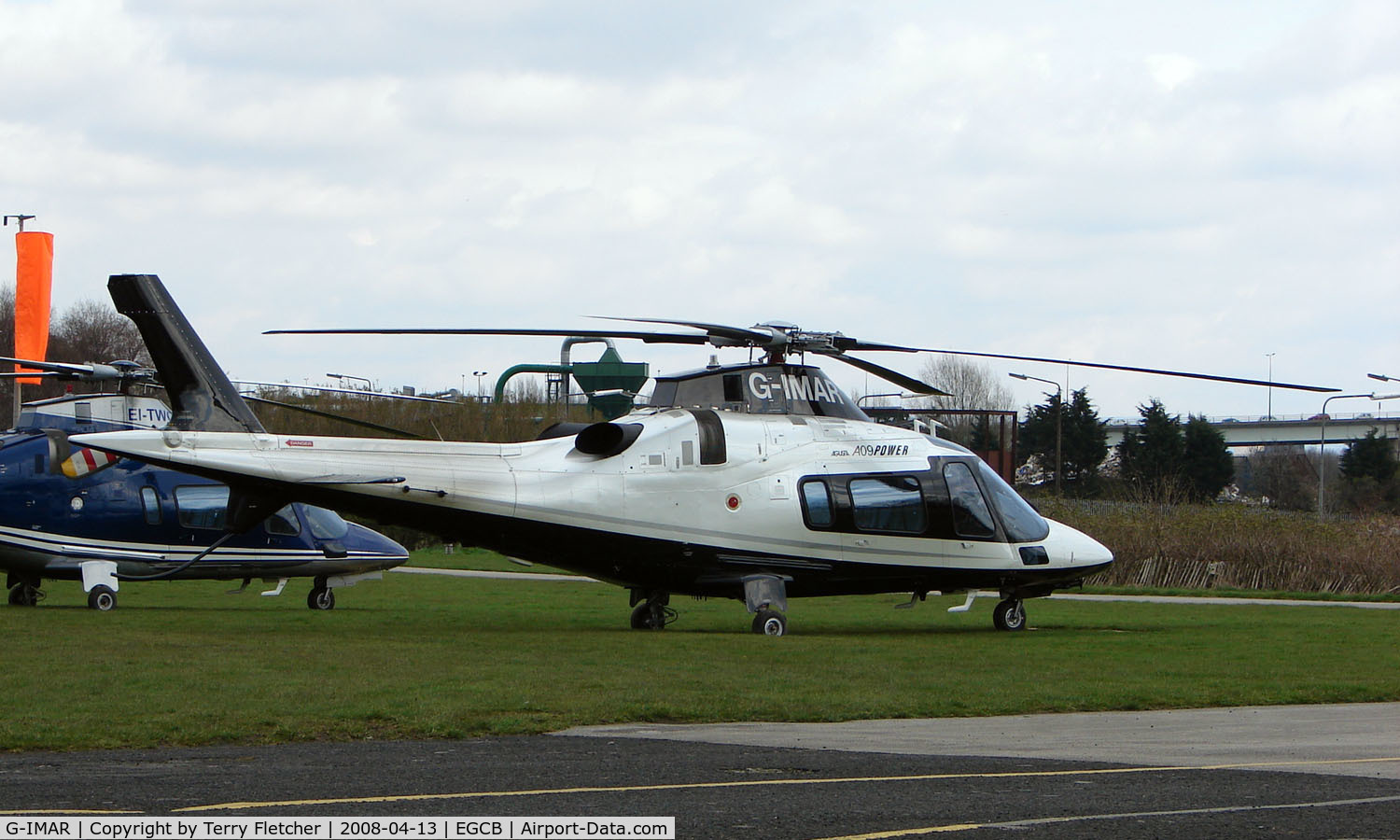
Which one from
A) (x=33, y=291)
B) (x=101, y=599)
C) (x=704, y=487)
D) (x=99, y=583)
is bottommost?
(x=101, y=599)

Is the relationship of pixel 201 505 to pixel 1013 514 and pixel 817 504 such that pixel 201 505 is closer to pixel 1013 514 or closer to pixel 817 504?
pixel 817 504

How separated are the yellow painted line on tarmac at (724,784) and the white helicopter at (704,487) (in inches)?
376

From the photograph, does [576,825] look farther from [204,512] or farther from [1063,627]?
[204,512]

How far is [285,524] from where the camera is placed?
85.3 feet

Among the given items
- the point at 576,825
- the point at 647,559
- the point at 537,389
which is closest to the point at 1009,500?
the point at 647,559

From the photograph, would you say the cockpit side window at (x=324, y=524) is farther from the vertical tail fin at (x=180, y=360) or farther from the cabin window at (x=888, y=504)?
the cabin window at (x=888, y=504)

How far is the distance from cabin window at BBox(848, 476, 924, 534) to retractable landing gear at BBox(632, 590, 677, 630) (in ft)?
10.0

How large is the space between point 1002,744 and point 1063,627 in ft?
41.5

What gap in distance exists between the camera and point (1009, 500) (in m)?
22.3

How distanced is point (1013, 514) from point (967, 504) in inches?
35.6

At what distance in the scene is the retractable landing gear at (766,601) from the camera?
790 inches

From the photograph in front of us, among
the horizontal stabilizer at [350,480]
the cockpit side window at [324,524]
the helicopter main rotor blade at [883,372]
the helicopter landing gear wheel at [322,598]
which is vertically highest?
the helicopter main rotor blade at [883,372]

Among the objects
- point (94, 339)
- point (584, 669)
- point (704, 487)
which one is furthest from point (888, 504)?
point (94, 339)

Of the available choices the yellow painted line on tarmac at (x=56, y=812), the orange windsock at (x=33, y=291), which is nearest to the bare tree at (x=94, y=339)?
the orange windsock at (x=33, y=291)
